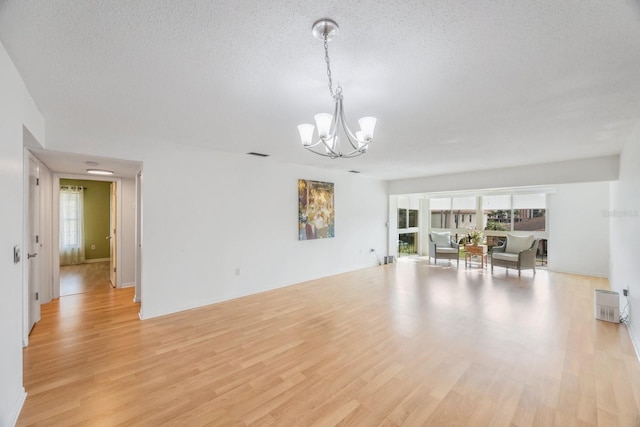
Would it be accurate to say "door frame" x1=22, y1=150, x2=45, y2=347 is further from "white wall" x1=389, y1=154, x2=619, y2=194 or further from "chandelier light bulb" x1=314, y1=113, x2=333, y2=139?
"white wall" x1=389, y1=154, x2=619, y2=194

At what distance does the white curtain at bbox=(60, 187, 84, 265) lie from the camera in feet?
23.9

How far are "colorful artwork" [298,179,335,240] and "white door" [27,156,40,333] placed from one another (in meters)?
3.80

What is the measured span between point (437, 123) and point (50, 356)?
Answer: 464 centimetres

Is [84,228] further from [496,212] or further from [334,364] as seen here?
[496,212]

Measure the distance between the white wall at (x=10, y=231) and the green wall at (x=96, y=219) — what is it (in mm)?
6932

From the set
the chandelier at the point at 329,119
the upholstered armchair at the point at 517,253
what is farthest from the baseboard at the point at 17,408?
the upholstered armchair at the point at 517,253

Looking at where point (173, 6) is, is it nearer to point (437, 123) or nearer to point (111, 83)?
point (111, 83)

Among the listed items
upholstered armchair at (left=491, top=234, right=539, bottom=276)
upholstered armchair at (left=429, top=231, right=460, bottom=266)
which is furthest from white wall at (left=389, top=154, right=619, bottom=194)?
upholstered armchair at (left=491, top=234, right=539, bottom=276)

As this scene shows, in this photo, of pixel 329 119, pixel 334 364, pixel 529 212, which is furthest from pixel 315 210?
pixel 529 212

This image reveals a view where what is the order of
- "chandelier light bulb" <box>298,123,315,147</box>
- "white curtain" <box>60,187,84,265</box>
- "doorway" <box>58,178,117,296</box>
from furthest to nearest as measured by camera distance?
"white curtain" <box>60,187,84,265</box> → "doorway" <box>58,178,117,296</box> → "chandelier light bulb" <box>298,123,315,147</box>

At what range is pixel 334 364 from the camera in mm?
2586

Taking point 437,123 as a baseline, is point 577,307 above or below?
below

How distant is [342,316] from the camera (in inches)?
149

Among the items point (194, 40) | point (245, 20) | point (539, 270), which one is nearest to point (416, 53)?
point (245, 20)
